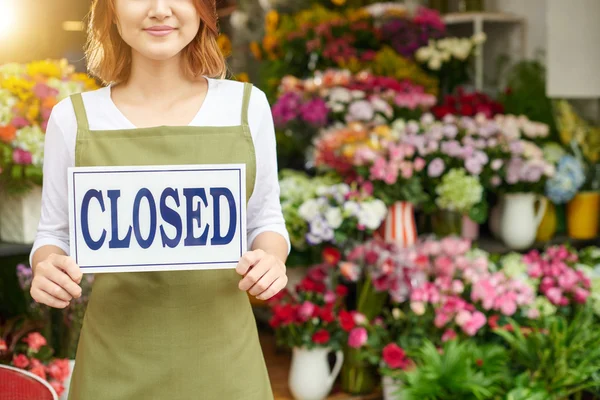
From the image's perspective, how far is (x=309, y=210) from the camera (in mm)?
2902

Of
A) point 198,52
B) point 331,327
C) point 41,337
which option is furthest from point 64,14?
point 198,52

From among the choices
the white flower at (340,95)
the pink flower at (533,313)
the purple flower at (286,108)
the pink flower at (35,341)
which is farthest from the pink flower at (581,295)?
the pink flower at (35,341)

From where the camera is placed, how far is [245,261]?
115 centimetres

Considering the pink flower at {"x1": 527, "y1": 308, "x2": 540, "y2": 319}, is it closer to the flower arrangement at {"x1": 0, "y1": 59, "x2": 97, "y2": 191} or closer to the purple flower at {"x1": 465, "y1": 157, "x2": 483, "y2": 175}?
the purple flower at {"x1": 465, "y1": 157, "x2": 483, "y2": 175}

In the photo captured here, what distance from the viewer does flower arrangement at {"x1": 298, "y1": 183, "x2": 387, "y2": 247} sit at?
2869 mm

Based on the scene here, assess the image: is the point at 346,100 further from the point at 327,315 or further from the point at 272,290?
the point at 272,290

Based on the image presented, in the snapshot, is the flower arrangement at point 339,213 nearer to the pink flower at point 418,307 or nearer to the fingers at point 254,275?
the pink flower at point 418,307

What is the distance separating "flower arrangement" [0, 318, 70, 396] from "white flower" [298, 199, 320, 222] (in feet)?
3.18

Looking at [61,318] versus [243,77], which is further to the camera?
[243,77]

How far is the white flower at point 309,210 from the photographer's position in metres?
2.89

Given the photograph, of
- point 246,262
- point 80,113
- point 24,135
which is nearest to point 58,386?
point 24,135

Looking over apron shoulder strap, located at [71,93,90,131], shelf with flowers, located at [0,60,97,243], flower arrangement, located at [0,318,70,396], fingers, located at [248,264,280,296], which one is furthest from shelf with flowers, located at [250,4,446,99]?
fingers, located at [248,264,280,296]

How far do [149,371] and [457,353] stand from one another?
1.42 meters

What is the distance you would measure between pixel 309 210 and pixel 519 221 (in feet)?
3.45
